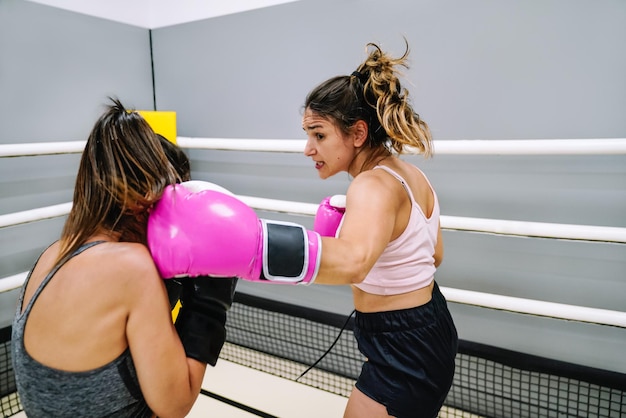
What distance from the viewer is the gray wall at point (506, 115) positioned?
1.47 meters

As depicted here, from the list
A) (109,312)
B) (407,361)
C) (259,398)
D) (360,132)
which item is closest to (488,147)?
(360,132)

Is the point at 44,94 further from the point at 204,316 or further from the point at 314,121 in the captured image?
the point at 204,316

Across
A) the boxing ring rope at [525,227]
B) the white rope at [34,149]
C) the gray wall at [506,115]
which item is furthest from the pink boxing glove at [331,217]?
the white rope at [34,149]

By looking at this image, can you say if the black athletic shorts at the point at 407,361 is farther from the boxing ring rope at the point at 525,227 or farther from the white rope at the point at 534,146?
the white rope at the point at 534,146

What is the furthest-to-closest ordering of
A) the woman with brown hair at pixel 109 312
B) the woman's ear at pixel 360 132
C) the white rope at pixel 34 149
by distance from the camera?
the white rope at pixel 34 149 < the woman's ear at pixel 360 132 < the woman with brown hair at pixel 109 312

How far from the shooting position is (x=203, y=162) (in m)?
2.43

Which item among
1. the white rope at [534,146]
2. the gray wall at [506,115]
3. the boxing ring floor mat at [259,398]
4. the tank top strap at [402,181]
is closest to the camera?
the tank top strap at [402,181]

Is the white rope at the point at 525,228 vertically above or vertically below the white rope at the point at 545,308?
above

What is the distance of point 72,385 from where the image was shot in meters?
0.79

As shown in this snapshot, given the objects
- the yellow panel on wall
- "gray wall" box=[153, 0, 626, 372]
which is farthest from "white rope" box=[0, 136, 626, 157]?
the yellow panel on wall

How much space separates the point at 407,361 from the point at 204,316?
52 cm

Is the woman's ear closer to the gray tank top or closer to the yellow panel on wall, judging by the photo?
the gray tank top

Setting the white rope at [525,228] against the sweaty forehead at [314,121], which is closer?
the sweaty forehead at [314,121]

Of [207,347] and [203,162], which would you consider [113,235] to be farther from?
[203,162]
